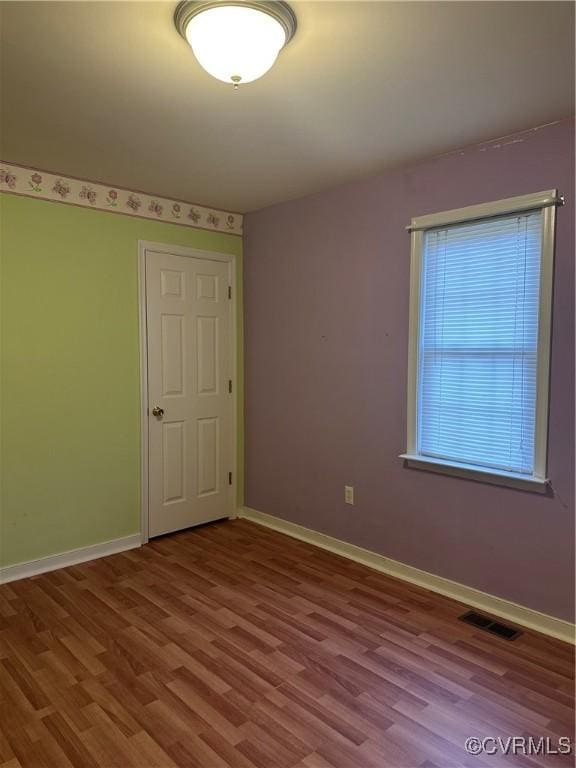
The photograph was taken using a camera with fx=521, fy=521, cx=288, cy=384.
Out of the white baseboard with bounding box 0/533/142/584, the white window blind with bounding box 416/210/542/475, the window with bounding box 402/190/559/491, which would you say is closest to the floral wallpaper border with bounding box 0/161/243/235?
the window with bounding box 402/190/559/491

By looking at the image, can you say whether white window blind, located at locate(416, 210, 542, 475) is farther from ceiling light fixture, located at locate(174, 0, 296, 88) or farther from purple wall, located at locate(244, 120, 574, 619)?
ceiling light fixture, located at locate(174, 0, 296, 88)

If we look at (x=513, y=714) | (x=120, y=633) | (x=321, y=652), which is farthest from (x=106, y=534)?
(x=513, y=714)

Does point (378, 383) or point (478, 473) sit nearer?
point (478, 473)

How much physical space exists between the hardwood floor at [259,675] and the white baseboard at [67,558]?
0.08m

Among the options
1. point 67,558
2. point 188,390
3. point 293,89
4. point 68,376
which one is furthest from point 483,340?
point 67,558

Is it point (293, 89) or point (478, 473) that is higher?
point (293, 89)

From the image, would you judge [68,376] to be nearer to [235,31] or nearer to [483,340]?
[235,31]

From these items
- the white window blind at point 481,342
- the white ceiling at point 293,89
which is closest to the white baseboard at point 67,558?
the white window blind at point 481,342

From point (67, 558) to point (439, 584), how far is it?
2357 millimetres

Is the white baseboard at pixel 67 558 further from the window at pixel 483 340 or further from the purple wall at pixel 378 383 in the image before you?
the window at pixel 483 340

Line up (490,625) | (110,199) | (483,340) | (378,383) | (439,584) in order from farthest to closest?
(110,199) < (378,383) < (439,584) < (483,340) < (490,625)

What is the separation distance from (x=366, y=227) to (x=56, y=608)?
2.89 metres

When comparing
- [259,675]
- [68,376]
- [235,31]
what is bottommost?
[259,675]

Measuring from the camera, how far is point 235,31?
1675mm
